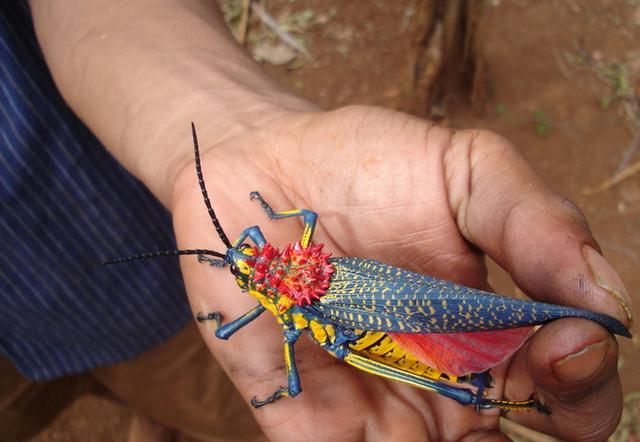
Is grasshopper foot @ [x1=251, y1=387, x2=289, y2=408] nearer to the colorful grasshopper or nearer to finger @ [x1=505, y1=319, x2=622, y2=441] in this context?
the colorful grasshopper

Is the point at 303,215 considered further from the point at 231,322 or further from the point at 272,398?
the point at 272,398

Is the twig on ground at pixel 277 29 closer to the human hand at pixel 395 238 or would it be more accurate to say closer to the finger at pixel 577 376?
the human hand at pixel 395 238

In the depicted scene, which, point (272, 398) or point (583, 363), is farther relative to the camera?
point (272, 398)

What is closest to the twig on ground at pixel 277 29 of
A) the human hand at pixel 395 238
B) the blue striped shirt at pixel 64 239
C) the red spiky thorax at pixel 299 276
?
the blue striped shirt at pixel 64 239

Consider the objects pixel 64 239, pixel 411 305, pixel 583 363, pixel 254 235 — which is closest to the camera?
pixel 583 363

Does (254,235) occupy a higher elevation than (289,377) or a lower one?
higher

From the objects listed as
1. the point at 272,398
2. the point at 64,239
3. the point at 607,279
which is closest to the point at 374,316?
the point at 272,398

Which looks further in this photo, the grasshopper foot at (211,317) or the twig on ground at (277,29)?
the twig on ground at (277,29)

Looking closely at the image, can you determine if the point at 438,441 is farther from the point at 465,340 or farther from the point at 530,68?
the point at 530,68
